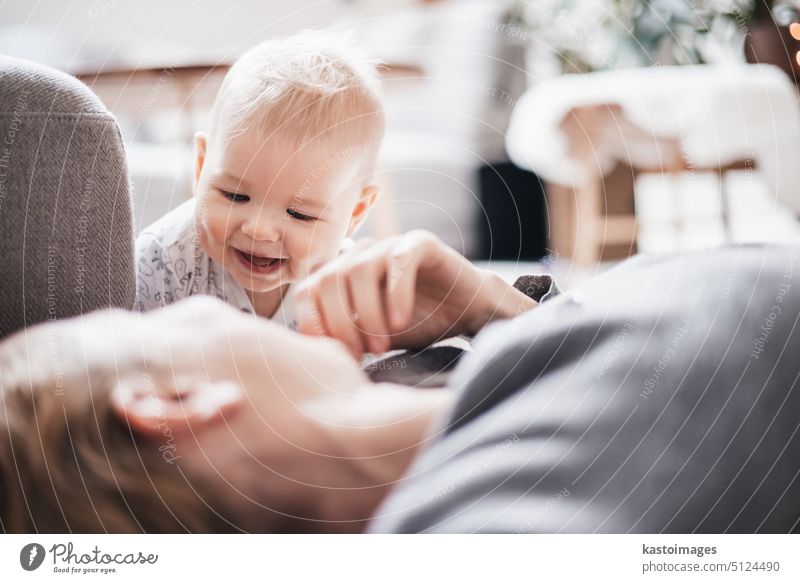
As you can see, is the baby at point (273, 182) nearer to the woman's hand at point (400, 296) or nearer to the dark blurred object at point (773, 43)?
the woman's hand at point (400, 296)

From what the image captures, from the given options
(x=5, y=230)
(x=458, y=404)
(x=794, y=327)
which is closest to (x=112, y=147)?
(x=5, y=230)

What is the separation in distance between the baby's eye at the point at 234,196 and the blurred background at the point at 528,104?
3 centimetres

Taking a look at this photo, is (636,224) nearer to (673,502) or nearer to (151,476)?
(673,502)

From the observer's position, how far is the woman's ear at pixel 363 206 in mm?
416

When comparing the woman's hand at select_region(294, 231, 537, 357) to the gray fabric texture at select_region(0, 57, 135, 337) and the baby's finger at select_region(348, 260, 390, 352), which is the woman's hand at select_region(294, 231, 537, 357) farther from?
the gray fabric texture at select_region(0, 57, 135, 337)

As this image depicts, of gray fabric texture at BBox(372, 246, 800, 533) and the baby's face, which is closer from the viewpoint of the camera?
gray fabric texture at BBox(372, 246, 800, 533)

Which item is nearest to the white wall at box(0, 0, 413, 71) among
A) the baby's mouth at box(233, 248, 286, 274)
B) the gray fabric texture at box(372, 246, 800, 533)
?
the baby's mouth at box(233, 248, 286, 274)

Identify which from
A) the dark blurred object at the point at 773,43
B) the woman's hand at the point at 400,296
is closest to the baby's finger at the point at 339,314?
the woman's hand at the point at 400,296

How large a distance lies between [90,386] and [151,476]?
5cm

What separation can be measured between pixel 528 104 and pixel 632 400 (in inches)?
8.9

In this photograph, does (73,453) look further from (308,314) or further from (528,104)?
(528,104)

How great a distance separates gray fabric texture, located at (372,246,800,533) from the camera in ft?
0.94

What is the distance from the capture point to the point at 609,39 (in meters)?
0.46
